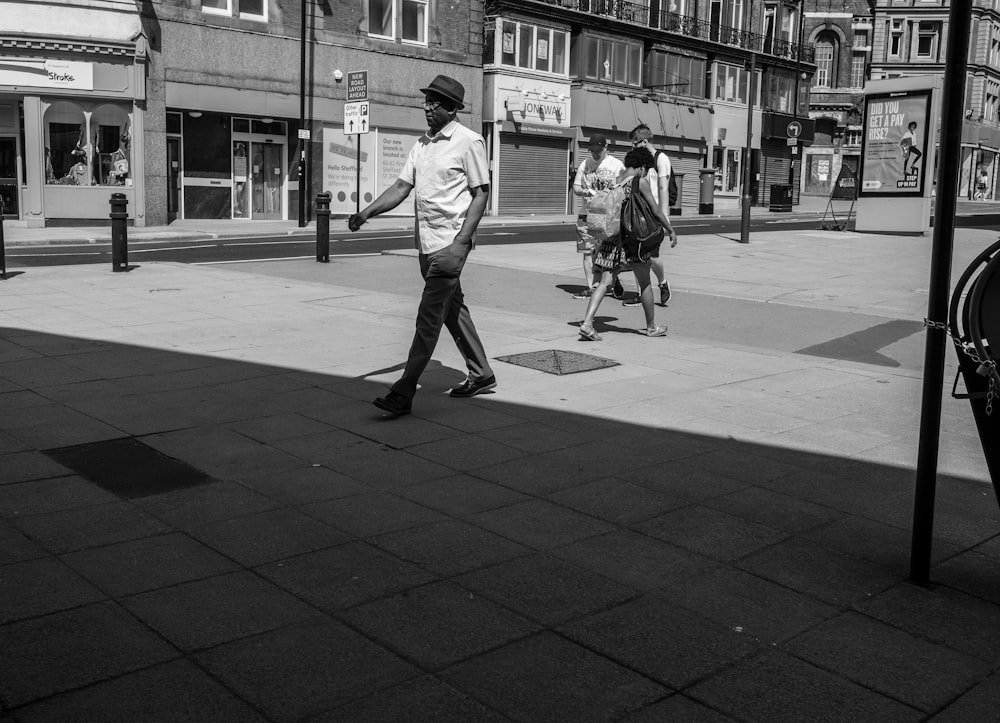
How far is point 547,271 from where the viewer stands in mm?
16234

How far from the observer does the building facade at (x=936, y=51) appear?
77.3 meters

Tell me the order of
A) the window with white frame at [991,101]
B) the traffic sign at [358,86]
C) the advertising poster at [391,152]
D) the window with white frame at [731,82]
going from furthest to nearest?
1. the window with white frame at [991,101]
2. the window with white frame at [731,82]
3. the advertising poster at [391,152]
4. the traffic sign at [358,86]

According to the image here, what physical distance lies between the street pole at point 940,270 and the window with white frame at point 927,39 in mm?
81872

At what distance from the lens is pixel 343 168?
33781 millimetres

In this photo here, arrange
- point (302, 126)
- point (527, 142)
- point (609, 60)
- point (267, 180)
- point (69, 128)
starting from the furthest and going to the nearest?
point (609, 60) < point (527, 142) < point (267, 180) < point (302, 126) < point (69, 128)

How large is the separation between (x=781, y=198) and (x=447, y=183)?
38832 mm

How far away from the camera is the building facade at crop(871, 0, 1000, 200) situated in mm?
77312

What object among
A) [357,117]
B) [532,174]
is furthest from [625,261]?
[532,174]

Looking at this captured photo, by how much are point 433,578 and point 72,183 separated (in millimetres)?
25938

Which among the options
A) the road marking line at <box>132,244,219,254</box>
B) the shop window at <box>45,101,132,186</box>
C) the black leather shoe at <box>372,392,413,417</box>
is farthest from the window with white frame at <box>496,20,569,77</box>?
the black leather shoe at <box>372,392,413,417</box>

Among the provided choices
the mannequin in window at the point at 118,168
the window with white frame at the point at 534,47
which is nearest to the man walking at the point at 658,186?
the mannequin in window at the point at 118,168

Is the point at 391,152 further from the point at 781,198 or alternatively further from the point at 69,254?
the point at 69,254

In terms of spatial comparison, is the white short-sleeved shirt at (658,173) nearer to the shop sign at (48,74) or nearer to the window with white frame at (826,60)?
the shop sign at (48,74)

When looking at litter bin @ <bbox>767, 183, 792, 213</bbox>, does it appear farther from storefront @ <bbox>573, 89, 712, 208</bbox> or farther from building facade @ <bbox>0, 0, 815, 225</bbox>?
storefront @ <bbox>573, 89, 712, 208</bbox>
